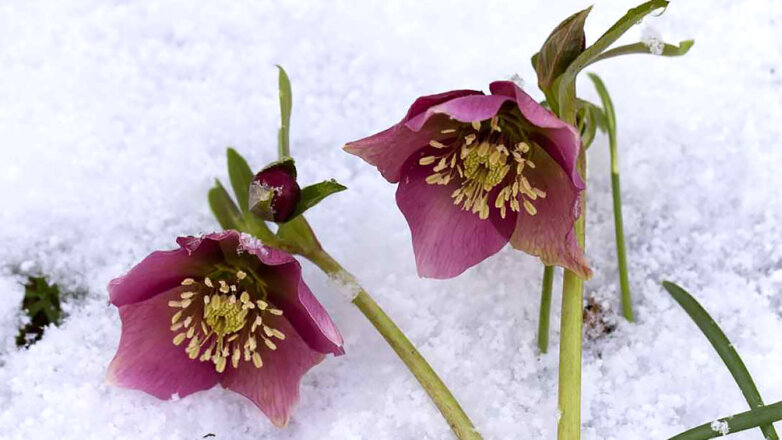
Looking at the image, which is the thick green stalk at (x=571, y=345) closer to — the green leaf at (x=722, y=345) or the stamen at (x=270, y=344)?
the green leaf at (x=722, y=345)

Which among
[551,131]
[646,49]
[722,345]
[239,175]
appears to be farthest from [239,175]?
[722,345]

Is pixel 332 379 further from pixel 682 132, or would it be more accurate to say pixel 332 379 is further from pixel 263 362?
pixel 682 132

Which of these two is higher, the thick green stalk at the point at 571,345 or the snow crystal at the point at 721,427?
the thick green stalk at the point at 571,345

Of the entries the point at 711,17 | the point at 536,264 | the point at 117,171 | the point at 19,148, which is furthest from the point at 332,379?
the point at 711,17

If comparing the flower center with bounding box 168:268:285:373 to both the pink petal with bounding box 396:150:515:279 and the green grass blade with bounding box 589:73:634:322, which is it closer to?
the pink petal with bounding box 396:150:515:279

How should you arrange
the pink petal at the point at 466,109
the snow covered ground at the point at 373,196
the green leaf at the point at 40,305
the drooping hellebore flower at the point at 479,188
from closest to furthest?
the pink petal at the point at 466,109 → the drooping hellebore flower at the point at 479,188 → the snow covered ground at the point at 373,196 → the green leaf at the point at 40,305

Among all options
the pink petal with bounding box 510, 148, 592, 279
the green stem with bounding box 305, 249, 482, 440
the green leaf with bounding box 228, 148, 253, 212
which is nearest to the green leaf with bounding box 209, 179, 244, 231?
the green leaf with bounding box 228, 148, 253, 212

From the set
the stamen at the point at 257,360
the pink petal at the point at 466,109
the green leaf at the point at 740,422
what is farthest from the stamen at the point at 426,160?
the green leaf at the point at 740,422
